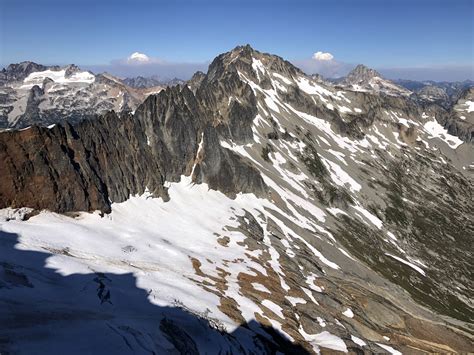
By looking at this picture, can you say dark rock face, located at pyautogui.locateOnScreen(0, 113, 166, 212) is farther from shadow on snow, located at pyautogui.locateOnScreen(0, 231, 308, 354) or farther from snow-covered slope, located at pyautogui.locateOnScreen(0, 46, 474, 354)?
shadow on snow, located at pyautogui.locateOnScreen(0, 231, 308, 354)

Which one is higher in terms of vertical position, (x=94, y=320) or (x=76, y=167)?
(x=76, y=167)

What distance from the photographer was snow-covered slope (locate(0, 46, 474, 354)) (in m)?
41.8

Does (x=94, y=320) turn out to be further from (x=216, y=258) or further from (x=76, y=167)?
(x=76, y=167)

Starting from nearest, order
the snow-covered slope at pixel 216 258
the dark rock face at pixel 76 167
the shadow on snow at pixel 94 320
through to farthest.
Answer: the shadow on snow at pixel 94 320
the snow-covered slope at pixel 216 258
the dark rock face at pixel 76 167

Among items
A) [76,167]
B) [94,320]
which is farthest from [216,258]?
[94,320]

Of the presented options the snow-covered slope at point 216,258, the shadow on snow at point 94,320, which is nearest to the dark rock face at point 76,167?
the snow-covered slope at point 216,258

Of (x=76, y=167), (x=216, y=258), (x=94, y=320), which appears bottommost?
(x=216, y=258)

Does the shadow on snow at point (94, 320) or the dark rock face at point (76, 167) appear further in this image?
the dark rock face at point (76, 167)

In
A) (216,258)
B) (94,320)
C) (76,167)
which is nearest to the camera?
(94,320)

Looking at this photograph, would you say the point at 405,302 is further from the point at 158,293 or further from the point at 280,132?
the point at 280,132

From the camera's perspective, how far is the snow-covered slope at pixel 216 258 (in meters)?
41.8

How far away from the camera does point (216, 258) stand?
3049 inches

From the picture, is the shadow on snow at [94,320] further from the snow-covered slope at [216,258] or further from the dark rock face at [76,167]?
the dark rock face at [76,167]

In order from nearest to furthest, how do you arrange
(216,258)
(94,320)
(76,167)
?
(94,320) → (216,258) → (76,167)
